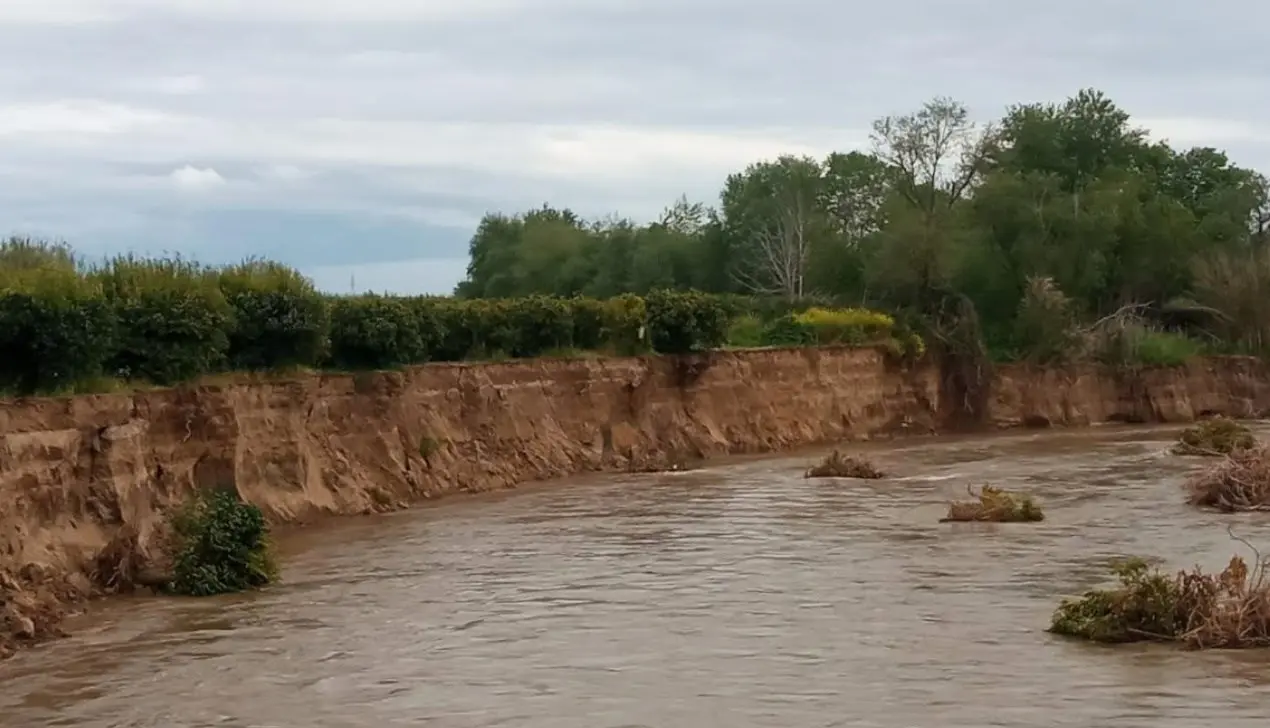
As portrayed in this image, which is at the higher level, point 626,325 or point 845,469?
point 626,325

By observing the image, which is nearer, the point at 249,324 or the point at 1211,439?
the point at 249,324

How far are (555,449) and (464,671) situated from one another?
1990 centimetres

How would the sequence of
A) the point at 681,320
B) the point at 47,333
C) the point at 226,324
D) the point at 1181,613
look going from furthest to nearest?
the point at 681,320, the point at 226,324, the point at 47,333, the point at 1181,613

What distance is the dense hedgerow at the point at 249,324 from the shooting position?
66.4ft

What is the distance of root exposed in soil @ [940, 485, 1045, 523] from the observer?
24422 millimetres

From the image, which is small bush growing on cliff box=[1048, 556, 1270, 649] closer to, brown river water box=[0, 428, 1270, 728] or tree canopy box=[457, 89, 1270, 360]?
brown river water box=[0, 428, 1270, 728]

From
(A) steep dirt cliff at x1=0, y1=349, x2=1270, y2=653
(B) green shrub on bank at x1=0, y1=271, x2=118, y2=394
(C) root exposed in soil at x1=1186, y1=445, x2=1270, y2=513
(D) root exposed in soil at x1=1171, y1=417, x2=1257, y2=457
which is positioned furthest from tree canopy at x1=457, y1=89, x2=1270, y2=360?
(B) green shrub on bank at x1=0, y1=271, x2=118, y2=394

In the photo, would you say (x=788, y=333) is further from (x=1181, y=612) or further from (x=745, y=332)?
(x=1181, y=612)

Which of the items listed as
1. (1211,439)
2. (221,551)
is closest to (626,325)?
(1211,439)

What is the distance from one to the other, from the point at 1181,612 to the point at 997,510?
32.0ft

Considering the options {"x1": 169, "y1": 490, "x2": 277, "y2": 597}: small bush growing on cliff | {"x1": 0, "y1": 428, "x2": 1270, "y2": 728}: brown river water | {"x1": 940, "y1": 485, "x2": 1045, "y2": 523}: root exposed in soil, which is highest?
{"x1": 169, "y1": 490, "x2": 277, "y2": 597}: small bush growing on cliff

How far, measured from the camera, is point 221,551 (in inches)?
739

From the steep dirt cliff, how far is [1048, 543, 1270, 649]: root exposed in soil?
34.5 feet

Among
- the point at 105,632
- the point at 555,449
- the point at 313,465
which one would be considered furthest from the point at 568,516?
the point at 105,632
